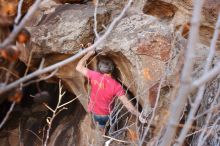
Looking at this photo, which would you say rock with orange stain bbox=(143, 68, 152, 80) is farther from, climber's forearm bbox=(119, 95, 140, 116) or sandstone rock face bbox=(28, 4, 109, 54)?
sandstone rock face bbox=(28, 4, 109, 54)

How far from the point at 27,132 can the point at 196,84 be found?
193 inches

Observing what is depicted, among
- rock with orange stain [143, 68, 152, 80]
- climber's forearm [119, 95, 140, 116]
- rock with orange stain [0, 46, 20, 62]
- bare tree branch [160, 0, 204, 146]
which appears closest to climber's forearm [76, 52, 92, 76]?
climber's forearm [119, 95, 140, 116]

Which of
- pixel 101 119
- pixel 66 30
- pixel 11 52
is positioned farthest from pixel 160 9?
Answer: pixel 11 52

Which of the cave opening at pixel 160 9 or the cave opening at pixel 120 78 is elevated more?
the cave opening at pixel 160 9

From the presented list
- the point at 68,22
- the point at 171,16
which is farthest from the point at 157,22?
the point at 68,22

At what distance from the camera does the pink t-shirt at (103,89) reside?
4.25 m

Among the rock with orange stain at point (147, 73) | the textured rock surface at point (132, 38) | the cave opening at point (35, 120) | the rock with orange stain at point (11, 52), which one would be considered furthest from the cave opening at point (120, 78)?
the rock with orange stain at point (11, 52)

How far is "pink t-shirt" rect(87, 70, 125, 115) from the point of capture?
4.25 meters

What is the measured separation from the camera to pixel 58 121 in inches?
232

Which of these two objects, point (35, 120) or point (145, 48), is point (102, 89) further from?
point (35, 120)

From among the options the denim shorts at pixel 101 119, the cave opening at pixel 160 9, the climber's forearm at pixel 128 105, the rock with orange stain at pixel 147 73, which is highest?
the cave opening at pixel 160 9

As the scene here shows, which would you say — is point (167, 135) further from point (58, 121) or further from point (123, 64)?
point (58, 121)

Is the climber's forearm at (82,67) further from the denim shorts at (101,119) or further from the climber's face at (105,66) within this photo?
the denim shorts at (101,119)

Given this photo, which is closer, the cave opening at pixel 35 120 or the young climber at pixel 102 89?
the young climber at pixel 102 89
